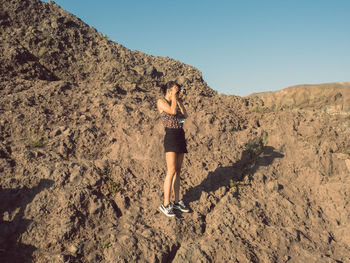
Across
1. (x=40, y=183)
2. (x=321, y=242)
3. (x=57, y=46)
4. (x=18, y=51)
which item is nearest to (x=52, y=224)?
(x=40, y=183)

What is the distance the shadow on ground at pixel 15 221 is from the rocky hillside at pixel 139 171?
0.01 m

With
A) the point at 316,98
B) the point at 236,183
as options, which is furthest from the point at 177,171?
the point at 316,98

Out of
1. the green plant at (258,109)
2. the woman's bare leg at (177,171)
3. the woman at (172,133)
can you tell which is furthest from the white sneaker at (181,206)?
the green plant at (258,109)

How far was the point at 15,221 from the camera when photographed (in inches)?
144

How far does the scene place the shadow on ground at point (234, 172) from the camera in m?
4.80

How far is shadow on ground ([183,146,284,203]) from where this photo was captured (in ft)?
15.8

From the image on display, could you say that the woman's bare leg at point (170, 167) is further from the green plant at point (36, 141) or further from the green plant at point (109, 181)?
the green plant at point (36, 141)

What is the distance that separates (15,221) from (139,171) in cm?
203

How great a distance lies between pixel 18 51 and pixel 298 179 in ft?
24.5

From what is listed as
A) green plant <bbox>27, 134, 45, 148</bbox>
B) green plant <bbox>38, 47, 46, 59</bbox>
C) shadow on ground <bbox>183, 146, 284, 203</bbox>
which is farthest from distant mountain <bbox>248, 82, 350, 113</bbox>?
green plant <bbox>38, 47, 46, 59</bbox>

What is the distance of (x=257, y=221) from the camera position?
434 centimetres

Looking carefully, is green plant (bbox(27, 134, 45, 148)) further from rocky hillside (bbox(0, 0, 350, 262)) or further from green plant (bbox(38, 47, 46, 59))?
green plant (bbox(38, 47, 46, 59))

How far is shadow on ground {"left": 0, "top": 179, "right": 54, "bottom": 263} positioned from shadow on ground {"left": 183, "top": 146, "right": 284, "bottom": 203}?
7.83 ft

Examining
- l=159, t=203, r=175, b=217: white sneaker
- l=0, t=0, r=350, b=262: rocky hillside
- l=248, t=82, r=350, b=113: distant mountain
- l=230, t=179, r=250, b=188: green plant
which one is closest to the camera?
l=0, t=0, r=350, b=262: rocky hillside
